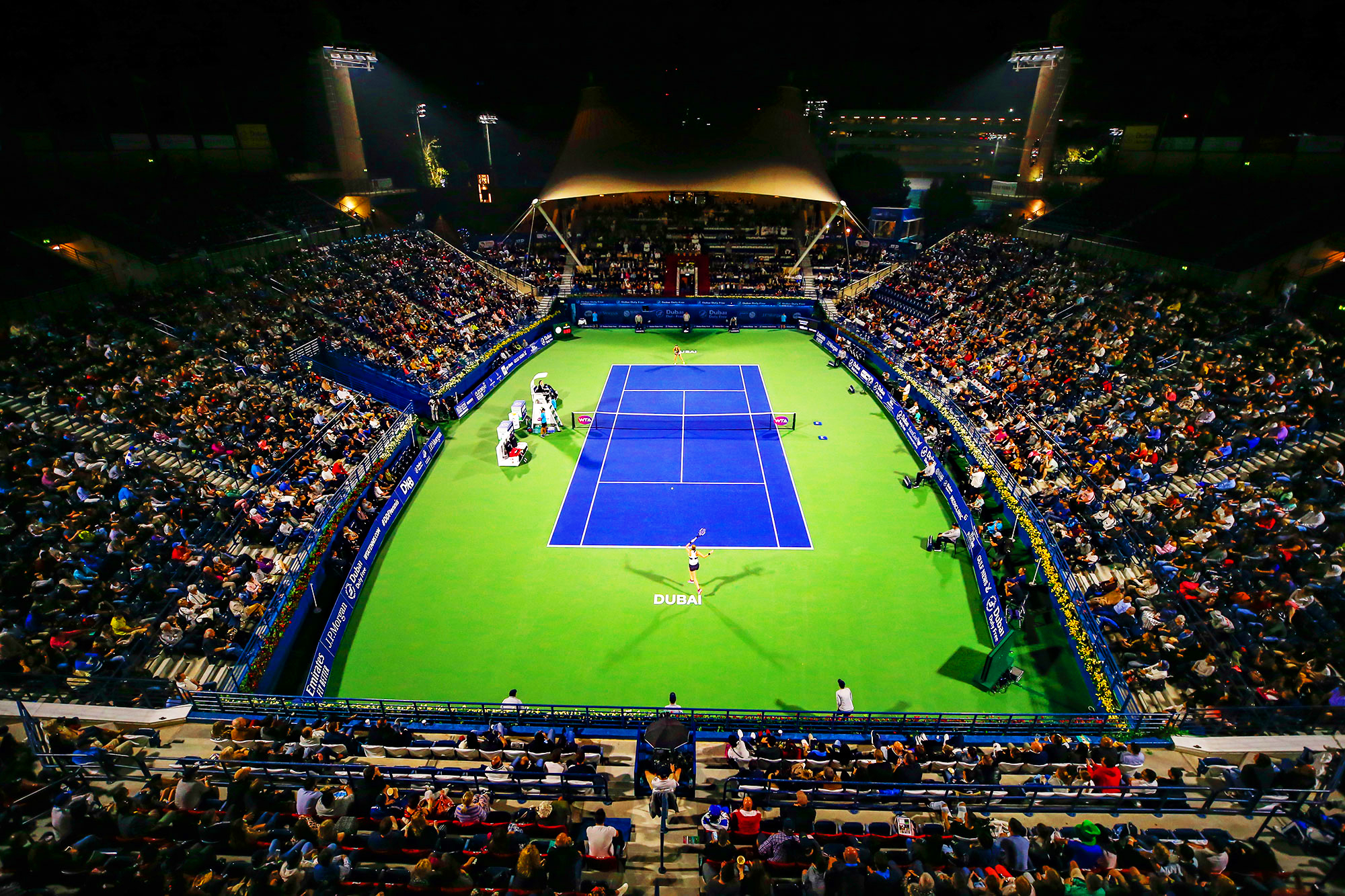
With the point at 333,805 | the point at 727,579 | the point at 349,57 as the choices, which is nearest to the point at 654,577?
the point at 727,579

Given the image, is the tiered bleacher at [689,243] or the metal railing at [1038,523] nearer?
the metal railing at [1038,523]

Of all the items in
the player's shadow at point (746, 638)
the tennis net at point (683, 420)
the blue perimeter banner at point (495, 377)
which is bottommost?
the player's shadow at point (746, 638)

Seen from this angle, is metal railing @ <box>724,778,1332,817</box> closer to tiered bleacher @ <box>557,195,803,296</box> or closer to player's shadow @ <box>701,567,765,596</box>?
player's shadow @ <box>701,567,765,596</box>

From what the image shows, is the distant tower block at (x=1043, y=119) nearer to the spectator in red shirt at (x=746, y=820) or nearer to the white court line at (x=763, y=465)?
the white court line at (x=763, y=465)

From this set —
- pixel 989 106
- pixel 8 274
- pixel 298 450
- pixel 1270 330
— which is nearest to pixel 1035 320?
pixel 1270 330

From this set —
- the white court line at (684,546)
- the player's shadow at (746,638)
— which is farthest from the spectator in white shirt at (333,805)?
the white court line at (684,546)

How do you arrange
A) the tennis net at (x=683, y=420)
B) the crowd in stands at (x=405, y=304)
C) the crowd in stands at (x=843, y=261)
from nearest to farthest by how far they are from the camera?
1. the tennis net at (x=683, y=420)
2. the crowd in stands at (x=405, y=304)
3. the crowd in stands at (x=843, y=261)

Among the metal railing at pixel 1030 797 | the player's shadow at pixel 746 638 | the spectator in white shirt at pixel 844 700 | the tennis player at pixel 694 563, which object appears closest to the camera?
the metal railing at pixel 1030 797
